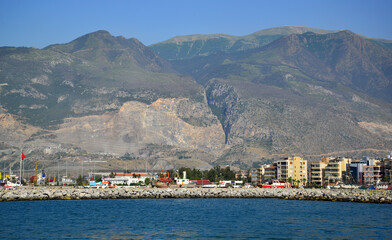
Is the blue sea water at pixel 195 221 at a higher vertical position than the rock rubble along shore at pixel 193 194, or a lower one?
lower

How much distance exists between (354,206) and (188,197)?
152 ft

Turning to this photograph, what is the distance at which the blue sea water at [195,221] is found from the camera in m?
84.9

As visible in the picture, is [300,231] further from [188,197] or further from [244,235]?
[188,197]

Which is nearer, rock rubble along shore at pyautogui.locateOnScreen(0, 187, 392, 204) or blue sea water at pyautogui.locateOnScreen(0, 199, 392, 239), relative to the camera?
blue sea water at pyautogui.locateOnScreen(0, 199, 392, 239)

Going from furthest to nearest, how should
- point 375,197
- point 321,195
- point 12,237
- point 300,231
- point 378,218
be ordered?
A: point 321,195, point 375,197, point 378,218, point 300,231, point 12,237

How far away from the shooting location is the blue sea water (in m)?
84.9

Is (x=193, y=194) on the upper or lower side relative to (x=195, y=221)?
upper

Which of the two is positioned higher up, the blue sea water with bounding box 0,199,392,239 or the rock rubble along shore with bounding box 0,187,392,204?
the rock rubble along shore with bounding box 0,187,392,204

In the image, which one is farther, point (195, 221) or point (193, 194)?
point (193, 194)

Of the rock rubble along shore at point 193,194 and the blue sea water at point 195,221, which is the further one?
the rock rubble along shore at point 193,194

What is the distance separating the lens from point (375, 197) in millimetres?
141500

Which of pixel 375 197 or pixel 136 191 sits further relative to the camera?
pixel 136 191

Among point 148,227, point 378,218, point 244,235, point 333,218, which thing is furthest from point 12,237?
point 378,218

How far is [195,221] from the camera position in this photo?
337 ft
